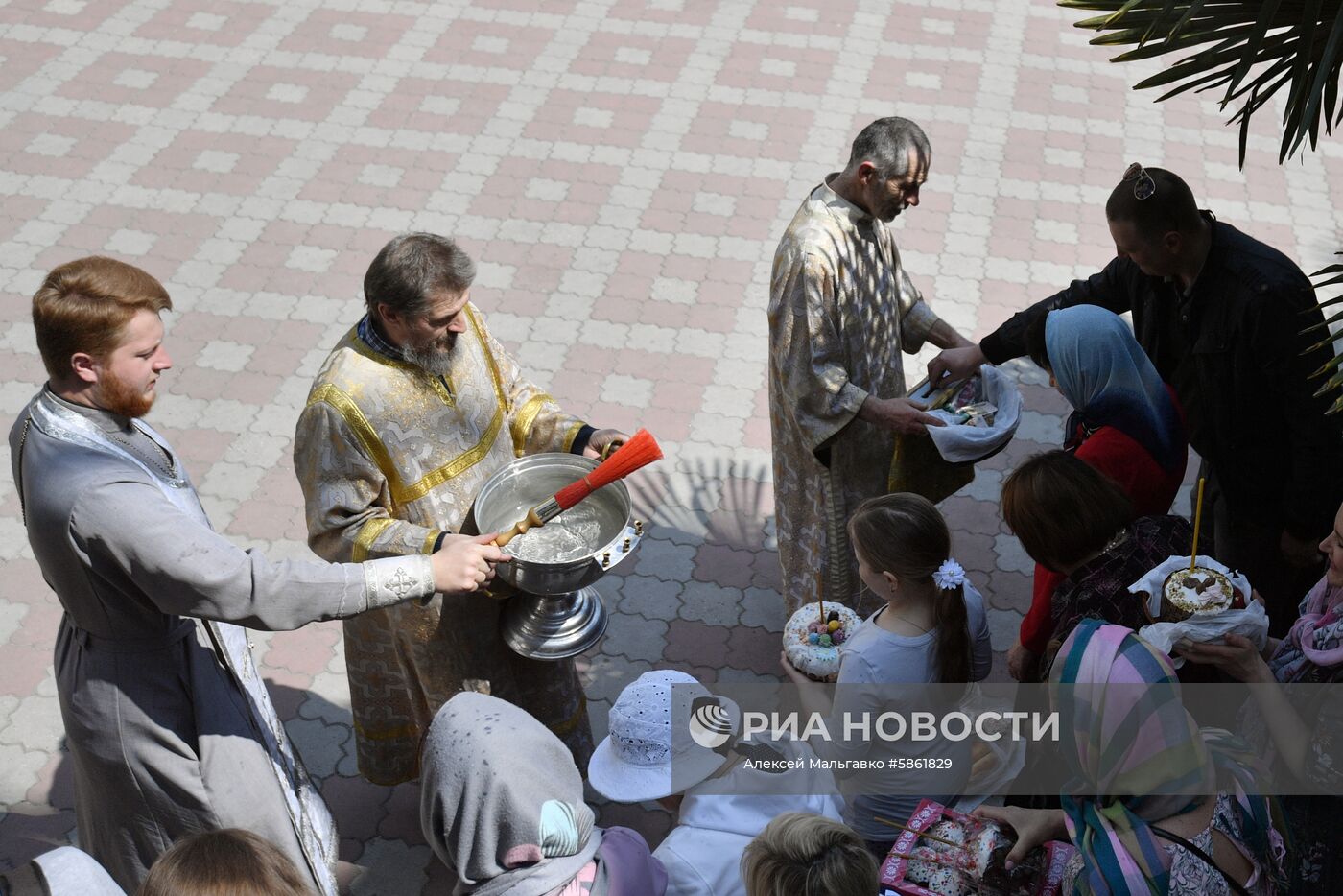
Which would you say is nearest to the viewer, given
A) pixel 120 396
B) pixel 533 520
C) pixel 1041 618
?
pixel 120 396

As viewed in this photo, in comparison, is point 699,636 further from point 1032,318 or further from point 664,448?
point 1032,318

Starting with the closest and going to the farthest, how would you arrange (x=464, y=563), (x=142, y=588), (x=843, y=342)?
(x=142, y=588) < (x=464, y=563) < (x=843, y=342)

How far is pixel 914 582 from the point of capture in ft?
11.0

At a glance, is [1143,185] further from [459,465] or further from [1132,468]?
[459,465]

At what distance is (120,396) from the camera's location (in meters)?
2.94

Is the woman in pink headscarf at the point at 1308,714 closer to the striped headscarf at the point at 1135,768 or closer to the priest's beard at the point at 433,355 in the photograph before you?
the striped headscarf at the point at 1135,768

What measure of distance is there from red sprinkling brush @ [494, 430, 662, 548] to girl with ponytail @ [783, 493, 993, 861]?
0.64 meters

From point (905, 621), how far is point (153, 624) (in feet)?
6.57

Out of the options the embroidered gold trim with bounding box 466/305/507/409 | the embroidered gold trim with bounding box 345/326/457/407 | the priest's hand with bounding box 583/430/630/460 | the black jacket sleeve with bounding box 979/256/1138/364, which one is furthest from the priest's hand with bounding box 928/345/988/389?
the embroidered gold trim with bounding box 345/326/457/407

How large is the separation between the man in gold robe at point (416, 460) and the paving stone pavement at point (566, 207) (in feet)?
2.04

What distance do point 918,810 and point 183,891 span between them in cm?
178

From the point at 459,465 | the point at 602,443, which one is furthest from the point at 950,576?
the point at 459,465

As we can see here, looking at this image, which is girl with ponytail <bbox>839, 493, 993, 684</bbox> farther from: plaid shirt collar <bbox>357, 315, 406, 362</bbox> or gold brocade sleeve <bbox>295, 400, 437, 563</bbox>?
plaid shirt collar <bbox>357, 315, 406, 362</bbox>

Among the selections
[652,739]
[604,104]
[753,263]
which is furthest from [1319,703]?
[604,104]
